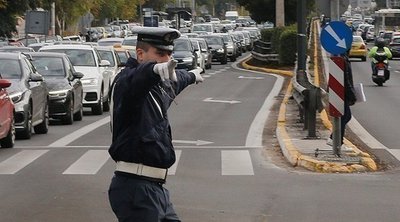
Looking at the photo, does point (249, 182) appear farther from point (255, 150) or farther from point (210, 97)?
point (210, 97)

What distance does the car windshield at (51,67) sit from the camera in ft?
82.2

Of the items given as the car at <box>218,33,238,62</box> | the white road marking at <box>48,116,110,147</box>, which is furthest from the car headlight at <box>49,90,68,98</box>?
the car at <box>218,33,238,62</box>

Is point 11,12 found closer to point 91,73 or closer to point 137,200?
point 91,73

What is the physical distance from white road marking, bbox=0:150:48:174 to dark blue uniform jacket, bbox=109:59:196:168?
9.00 m

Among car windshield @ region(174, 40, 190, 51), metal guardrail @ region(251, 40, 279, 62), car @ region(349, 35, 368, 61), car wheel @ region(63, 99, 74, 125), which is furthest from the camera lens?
car @ region(349, 35, 368, 61)

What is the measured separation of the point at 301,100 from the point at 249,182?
536cm

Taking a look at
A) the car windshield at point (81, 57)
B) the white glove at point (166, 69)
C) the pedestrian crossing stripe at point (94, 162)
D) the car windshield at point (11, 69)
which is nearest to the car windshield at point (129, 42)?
the car windshield at point (81, 57)

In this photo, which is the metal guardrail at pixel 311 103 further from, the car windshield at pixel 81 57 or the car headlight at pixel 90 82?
the car windshield at pixel 81 57

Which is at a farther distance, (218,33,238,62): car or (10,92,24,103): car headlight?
(218,33,238,62): car

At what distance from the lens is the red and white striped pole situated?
1606cm

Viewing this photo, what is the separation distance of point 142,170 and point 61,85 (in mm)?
17920

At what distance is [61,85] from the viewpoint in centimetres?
2408

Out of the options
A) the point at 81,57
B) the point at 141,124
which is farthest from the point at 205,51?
the point at 141,124

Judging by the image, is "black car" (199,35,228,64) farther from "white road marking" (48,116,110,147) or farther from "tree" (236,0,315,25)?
"white road marking" (48,116,110,147)
